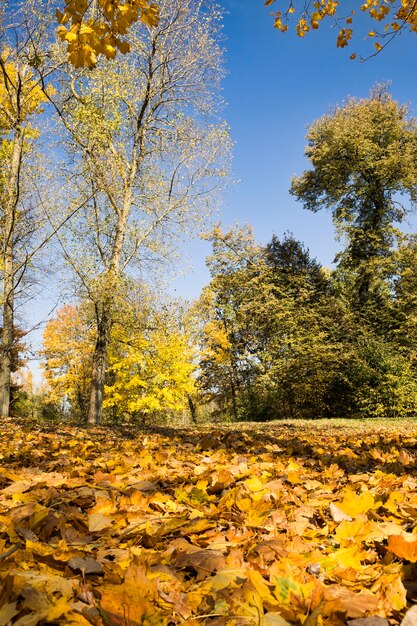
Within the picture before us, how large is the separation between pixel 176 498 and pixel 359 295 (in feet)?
63.3

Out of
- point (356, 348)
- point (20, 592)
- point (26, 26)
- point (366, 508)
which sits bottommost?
point (366, 508)

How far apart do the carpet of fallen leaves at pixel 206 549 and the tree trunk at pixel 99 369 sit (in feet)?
26.2

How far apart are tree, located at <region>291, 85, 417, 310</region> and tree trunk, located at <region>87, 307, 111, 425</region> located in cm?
1283

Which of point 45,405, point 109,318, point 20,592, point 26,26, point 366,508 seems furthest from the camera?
point 45,405

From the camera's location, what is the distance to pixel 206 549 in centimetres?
128

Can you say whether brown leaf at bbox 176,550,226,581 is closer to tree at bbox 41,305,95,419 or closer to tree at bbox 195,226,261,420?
tree at bbox 195,226,261,420

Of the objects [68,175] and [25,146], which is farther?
[25,146]

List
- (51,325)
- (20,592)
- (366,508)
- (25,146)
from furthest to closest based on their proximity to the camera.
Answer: (51,325) < (25,146) < (366,508) < (20,592)

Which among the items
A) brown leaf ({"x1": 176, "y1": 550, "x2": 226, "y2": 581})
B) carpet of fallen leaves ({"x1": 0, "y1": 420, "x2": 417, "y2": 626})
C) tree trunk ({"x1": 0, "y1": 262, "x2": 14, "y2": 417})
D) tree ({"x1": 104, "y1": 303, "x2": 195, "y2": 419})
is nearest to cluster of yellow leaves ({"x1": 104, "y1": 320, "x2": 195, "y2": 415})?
tree ({"x1": 104, "y1": 303, "x2": 195, "y2": 419})

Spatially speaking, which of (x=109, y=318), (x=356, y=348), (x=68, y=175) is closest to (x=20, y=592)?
(x=109, y=318)

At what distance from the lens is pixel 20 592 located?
891mm

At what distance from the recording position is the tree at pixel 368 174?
18984mm

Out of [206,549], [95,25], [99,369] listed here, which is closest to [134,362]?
[99,369]

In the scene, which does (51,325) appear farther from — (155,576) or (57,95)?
(155,576)
